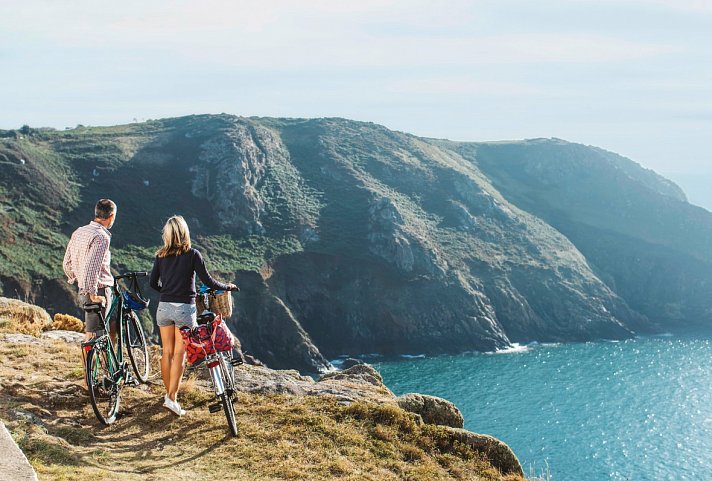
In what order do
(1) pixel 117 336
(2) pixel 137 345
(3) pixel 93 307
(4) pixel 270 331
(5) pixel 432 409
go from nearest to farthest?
(3) pixel 93 307, (1) pixel 117 336, (2) pixel 137 345, (5) pixel 432 409, (4) pixel 270 331

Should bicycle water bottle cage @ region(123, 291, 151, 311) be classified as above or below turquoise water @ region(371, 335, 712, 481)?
above

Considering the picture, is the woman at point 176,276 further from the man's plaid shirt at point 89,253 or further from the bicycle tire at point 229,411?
the bicycle tire at point 229,411

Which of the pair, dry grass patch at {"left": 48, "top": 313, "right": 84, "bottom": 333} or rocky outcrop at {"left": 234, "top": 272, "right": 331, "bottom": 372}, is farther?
rocky outcrop at {"left": 234, "top": 272, "right": 331, "bottom": 372}

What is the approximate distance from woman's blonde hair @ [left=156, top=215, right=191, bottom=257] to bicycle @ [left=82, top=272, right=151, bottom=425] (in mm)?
1044

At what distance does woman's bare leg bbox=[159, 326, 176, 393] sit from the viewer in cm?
1039

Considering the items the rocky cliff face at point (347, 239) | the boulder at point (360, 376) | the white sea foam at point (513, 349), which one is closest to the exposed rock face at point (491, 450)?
the boulder at point (360, 376)

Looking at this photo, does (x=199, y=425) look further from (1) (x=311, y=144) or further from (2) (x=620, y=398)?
(1) (x=311, y=144)

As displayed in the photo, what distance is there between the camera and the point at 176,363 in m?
10.6

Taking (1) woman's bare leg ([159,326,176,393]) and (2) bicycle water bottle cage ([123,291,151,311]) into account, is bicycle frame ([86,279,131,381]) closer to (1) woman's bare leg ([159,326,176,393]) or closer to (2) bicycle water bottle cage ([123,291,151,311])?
(2) bicycle water bottle cage ([123,291,151,311])

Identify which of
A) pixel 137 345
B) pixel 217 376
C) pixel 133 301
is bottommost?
pixel 137 345

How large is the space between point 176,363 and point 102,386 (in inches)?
51.0

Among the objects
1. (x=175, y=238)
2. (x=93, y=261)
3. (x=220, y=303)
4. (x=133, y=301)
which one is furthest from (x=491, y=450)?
(x=93, y=261)

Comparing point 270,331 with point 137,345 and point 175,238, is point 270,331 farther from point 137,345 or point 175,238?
point 175,238

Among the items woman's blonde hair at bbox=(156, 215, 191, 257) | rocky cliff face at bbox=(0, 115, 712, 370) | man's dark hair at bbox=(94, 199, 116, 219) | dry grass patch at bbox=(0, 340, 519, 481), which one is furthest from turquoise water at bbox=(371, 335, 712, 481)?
man's dark hair at bbox=(94, 199, 116, 219)
